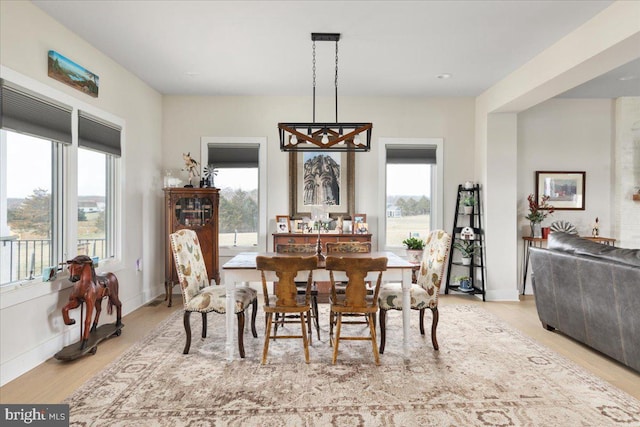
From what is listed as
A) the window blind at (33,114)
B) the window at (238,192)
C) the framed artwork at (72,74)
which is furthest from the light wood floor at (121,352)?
the framed artwork at (72,74)

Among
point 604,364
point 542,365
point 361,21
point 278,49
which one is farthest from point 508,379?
point 278,49

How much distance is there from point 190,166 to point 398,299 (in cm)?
346

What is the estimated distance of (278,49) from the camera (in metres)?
4.16

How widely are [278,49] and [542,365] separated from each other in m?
3.64

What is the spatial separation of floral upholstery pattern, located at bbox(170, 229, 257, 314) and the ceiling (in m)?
1.83

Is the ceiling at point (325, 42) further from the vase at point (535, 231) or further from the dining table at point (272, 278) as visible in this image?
the dining table at point (272, 278)

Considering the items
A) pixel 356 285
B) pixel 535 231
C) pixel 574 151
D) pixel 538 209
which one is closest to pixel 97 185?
pixel 356 285

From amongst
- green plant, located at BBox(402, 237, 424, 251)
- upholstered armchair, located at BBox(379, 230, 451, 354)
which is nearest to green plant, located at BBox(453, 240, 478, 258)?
green plant, located at BBox(402, 237, 424, 251)

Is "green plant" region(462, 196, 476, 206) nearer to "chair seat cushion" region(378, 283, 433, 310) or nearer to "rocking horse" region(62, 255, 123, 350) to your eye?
"chair seat cushion" region(378, 283, 433, 310)

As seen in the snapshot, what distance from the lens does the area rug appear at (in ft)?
8.06

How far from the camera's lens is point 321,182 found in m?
5.97

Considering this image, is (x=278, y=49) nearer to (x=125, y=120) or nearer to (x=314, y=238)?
(x=125, y=120)

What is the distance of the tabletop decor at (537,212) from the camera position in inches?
226

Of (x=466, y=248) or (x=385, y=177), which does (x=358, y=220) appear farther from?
(x=466, y=248)
